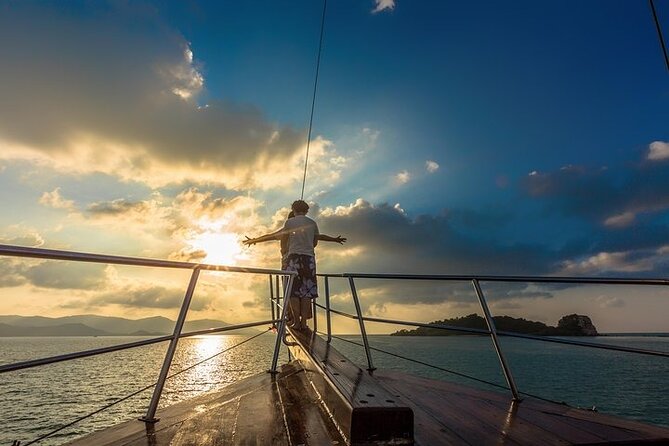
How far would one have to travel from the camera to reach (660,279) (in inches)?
110

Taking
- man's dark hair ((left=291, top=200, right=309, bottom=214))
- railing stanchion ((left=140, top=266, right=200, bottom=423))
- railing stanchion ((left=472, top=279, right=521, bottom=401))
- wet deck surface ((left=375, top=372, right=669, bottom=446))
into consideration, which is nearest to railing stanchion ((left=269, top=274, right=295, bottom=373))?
railing stanchion ((left=140, top=266, right=200, bottom=423))

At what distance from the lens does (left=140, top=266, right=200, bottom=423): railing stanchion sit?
257 cm

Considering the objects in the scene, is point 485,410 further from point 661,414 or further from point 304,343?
point 661,414

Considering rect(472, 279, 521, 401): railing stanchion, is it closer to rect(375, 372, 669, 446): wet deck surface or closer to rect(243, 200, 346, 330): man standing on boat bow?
rect(375, 372, 669, 446): wet deck surface

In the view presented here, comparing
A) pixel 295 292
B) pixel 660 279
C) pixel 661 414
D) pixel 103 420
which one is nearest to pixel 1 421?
pixel 103 420

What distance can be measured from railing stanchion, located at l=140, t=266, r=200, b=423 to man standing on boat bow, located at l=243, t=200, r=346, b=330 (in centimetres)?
298

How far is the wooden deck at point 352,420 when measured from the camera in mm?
2039

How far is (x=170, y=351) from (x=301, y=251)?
11.1 ft

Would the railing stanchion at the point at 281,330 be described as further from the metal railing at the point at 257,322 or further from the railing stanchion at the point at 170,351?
the railing stanchion at the point at 170,351

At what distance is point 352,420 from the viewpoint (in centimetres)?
177

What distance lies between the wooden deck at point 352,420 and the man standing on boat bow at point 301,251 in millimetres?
2584

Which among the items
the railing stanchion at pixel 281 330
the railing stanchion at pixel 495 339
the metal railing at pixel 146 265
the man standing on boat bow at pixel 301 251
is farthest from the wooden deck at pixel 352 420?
the man standing on boat bow at pixel 301 251

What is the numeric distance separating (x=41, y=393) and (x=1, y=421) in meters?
15.4

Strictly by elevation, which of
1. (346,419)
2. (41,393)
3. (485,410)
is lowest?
(41,393)
